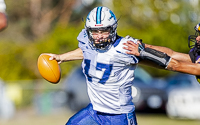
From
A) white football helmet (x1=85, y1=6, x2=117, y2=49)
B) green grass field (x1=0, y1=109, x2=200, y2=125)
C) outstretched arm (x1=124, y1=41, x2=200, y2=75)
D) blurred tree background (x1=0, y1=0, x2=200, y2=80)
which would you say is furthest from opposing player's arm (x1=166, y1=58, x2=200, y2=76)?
blurred tree background (x1=0, y1=0, x2=200, y2=80)

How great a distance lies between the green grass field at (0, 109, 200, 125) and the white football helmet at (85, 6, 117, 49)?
17.9 feet

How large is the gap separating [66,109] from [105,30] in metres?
7.65

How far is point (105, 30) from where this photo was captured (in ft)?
15.1

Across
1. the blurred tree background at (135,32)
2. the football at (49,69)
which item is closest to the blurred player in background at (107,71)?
the football at (49,69)

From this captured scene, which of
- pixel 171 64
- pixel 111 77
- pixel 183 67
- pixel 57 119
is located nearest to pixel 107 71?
pixel 111 77

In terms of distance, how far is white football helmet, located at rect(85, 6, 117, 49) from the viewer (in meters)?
4.57

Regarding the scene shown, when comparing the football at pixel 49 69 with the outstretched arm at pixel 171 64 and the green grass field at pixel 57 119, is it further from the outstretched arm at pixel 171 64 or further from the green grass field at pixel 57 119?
the green grass field at pixel 57 119

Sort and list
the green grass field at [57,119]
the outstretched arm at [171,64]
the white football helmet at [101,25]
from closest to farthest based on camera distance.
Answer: the outstretched arm at [171,64], the white football helmet at [101,25], the green grass field at [57,119]

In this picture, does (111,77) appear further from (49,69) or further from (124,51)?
(49,69)

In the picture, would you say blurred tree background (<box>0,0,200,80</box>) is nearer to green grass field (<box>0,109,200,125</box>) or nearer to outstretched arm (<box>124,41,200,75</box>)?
green grass field (<box>0,109,200,125</box>)

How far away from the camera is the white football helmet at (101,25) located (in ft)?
15.0

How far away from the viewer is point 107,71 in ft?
15.4

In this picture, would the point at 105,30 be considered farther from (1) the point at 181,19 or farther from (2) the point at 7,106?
(1) the point at 181,19

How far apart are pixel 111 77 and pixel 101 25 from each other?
59cm
